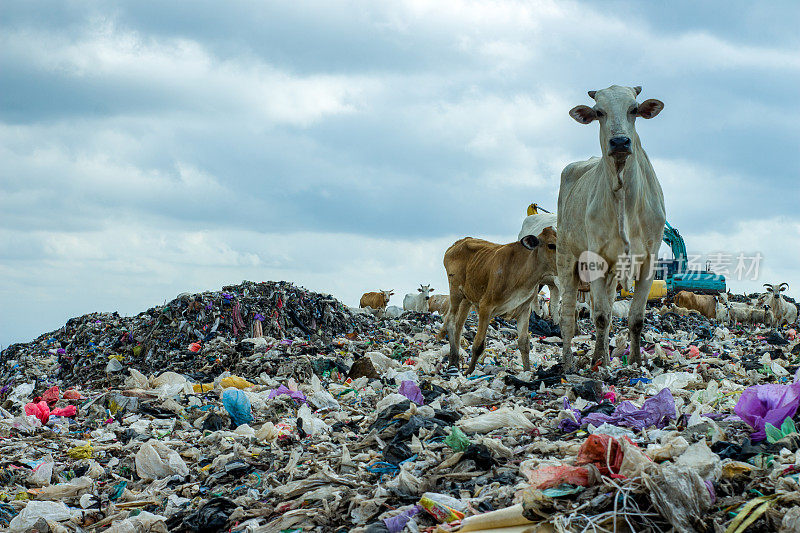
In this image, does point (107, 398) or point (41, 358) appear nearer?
point (107, 398)

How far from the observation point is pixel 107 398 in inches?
326

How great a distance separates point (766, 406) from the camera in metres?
4.13

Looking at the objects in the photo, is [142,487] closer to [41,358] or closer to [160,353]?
[160,353]

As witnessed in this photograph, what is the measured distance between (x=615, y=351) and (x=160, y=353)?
7.68m

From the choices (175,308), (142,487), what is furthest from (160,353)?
(142,487)

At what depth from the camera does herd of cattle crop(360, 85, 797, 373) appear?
287 inches

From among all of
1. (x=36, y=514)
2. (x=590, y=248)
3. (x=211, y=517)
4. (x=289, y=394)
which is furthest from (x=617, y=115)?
(x=36, y=514)

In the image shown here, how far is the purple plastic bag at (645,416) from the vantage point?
15.0 ft

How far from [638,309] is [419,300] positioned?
1716cm

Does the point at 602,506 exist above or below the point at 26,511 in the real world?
above

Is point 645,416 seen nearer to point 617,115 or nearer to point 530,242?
point 617,115

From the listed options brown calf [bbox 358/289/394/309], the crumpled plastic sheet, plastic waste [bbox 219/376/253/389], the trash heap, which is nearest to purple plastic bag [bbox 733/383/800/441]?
the trash heap

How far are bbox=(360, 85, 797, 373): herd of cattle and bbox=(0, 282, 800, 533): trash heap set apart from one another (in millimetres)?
675

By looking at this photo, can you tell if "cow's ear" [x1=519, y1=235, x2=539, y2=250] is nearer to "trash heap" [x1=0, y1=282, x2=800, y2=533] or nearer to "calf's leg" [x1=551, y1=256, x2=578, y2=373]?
"calf's leg" [x1=551, y1=256, x2=578, y2=373]
